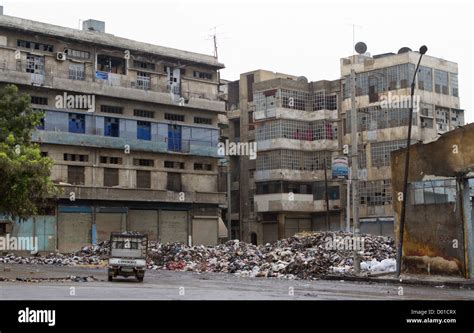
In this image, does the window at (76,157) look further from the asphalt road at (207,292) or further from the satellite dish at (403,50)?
the asphalt road at (207,292)

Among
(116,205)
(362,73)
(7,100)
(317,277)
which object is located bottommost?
(317,277)

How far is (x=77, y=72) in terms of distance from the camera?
199 ft

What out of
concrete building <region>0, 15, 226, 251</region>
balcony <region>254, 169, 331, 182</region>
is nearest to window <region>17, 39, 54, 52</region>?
concrete building <region>0, 15, 226, 251</region>

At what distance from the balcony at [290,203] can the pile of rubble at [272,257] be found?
1012cm

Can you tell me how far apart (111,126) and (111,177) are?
14.8 ft

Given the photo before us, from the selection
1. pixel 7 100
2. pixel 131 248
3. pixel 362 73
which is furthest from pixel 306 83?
pixel 131 248

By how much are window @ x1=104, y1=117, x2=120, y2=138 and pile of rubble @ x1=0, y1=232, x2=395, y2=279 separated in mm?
9889

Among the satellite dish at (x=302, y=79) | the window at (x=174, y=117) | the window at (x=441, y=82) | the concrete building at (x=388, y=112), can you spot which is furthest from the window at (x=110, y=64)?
the window at (x=441, y=82)

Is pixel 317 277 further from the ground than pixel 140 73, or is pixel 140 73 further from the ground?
pixel 140 73

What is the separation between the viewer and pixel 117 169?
203ft

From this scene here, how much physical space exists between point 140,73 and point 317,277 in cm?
3523

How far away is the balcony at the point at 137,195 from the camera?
58.1 meters
